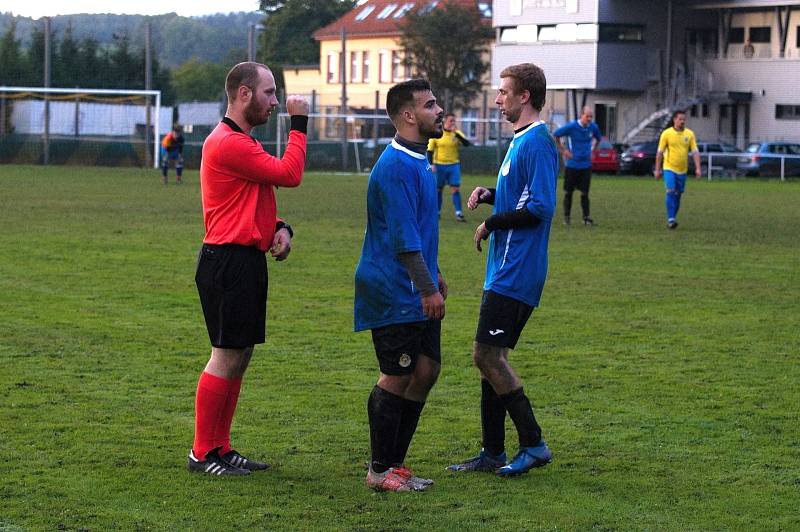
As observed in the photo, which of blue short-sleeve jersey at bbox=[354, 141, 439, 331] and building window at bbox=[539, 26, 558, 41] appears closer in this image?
blue short-sleeve jersey at bbox=[354, 141, 439, 331]

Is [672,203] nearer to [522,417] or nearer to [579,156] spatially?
[579,156]

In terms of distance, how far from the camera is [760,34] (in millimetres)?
59531

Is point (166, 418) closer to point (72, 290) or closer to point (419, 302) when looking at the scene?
point (419, 302)

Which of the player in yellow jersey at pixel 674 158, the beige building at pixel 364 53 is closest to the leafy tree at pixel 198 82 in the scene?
the beige building at pixel 364 53

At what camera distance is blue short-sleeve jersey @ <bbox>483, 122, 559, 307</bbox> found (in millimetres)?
6387

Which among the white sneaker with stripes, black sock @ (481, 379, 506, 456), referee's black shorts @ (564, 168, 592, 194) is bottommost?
the white sneaker with stripes

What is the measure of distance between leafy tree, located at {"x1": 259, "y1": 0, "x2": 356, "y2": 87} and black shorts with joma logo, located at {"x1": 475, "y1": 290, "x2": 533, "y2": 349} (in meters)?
97.6

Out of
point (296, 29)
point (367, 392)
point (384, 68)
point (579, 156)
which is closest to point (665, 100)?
point (384, 68)

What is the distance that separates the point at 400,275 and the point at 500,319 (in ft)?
2.07

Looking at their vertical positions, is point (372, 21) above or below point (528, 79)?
above

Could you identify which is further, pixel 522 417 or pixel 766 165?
pixel 766 165

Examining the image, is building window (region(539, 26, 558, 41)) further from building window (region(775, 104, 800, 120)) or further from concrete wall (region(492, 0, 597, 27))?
building window (region(775, 104, 800, 120))

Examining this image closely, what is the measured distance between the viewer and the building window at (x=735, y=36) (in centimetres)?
6050

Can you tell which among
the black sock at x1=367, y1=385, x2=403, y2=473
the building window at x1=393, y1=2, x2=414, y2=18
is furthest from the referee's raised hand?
the building window at x1=393, y1=2, x2=414, y2=18
